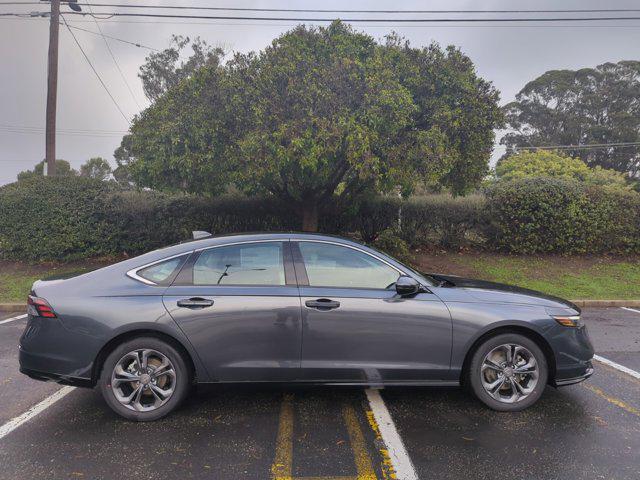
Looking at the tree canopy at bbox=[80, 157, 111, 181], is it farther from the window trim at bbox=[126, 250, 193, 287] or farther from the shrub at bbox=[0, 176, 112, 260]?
the window trim at bbox=[126, 250, 193, 287]

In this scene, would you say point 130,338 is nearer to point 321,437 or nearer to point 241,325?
point 241,325

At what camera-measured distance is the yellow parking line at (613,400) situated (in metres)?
3.76

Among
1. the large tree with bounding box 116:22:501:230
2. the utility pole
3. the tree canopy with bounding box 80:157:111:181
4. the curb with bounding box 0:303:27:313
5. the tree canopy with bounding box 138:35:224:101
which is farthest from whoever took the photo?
the tree canopy with bounding box 80:157:111:181

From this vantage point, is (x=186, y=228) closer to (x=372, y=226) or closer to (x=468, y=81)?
(x=372, y=226)

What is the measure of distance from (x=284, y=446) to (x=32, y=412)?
2.23 metres

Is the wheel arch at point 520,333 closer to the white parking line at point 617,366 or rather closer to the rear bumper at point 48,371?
the white parking line at point 617,366

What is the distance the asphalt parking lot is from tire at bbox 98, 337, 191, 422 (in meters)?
0.12

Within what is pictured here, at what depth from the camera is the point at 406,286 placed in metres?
3.54

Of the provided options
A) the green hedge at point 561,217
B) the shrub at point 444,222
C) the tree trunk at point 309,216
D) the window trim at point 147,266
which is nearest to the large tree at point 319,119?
the tree trunk at point 309,216

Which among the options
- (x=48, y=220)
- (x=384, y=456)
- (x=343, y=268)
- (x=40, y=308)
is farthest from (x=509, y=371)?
(x=48, y=220)

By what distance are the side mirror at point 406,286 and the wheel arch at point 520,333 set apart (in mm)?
656

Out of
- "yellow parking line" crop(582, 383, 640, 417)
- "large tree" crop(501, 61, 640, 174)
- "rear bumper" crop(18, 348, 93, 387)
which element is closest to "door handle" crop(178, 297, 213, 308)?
"rear bumper" crop(18, 348, 93, 387)

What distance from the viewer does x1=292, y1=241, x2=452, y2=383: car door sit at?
3492mm

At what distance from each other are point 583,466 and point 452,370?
1.05 meters
